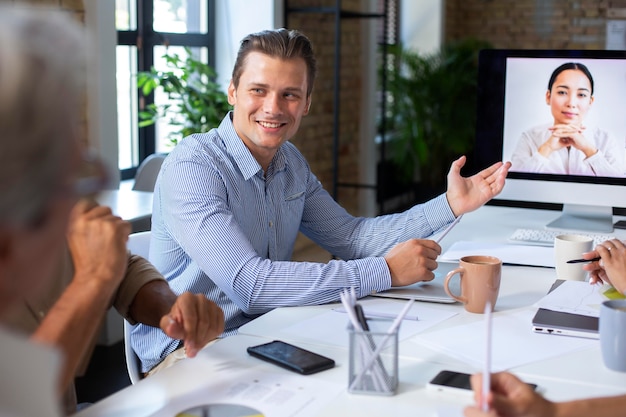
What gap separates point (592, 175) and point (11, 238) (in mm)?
2243

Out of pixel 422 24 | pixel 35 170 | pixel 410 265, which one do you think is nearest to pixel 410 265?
pixel 410 265

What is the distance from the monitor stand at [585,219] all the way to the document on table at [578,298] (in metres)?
0.69

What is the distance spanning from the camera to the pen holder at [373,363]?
1.30 meters

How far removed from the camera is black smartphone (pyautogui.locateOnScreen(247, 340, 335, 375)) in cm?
140

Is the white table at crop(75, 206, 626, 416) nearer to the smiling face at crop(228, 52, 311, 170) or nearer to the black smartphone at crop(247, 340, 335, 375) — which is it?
the black smartphone at crop(247, 340, 335, 375)

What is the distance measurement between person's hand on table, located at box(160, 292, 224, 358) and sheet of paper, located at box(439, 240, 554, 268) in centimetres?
87

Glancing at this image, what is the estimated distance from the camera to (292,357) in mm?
1440

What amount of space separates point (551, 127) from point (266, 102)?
3.13 feet

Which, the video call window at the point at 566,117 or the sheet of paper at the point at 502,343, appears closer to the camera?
the sheet of paper at the point at 502,343

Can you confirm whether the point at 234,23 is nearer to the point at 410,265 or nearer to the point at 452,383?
the point at 410,265

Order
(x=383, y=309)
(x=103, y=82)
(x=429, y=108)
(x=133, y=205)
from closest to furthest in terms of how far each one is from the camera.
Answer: (x=383, y=309) → (x=133, y=205) → (x=103, y=82) → (x=429, y=108)

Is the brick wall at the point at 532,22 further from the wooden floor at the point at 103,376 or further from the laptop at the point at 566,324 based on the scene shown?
the laptop at the point at 566,324

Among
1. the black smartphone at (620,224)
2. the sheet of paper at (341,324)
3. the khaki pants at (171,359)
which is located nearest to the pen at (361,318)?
the sheet of paper at (341,324)

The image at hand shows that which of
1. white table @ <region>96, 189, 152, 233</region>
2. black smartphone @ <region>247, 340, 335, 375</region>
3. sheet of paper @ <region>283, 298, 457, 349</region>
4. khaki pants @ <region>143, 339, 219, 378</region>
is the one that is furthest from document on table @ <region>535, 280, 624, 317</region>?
white table @ <region>96, 189, 152, 233</region>
